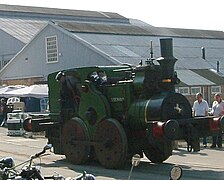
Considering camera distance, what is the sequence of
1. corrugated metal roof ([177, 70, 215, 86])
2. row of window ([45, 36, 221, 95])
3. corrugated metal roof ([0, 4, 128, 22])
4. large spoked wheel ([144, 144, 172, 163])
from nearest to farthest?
large spoked wheel ([144, 144, 172, 163]) < corrugated metal roof ([177, 70, 215, 86]) < row of window ([45, 36, 221, 95]) < corrugated metal roof ([0, 4, 128, 22])

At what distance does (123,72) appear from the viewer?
15.5 meters

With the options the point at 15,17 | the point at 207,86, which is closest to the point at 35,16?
the point at 15,17

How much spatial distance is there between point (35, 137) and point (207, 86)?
21.6m

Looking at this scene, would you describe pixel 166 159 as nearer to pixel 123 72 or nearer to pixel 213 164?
pixel 213 164

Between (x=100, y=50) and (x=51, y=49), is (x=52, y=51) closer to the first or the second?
(x=51, y=49)

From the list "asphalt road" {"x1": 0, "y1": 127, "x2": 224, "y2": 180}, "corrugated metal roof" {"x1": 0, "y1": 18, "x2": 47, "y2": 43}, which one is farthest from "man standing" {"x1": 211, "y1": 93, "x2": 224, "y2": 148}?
"corrugated metal roof" {"x1": 0, "y1": 18, "x2": 47, "y2": 43}

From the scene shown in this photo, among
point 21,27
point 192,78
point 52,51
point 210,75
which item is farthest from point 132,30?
point 21,27

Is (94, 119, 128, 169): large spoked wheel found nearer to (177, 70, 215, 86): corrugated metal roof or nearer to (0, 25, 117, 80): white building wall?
(0, 25, 117, 80): white building wall

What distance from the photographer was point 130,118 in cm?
1436

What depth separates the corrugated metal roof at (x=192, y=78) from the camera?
43.1 metres

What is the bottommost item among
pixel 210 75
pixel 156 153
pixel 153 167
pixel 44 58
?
pixel 153 167

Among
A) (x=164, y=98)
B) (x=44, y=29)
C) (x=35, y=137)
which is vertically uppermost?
(x=44, y=29)

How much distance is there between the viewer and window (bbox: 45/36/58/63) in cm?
4703

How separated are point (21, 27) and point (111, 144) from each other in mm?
48227
